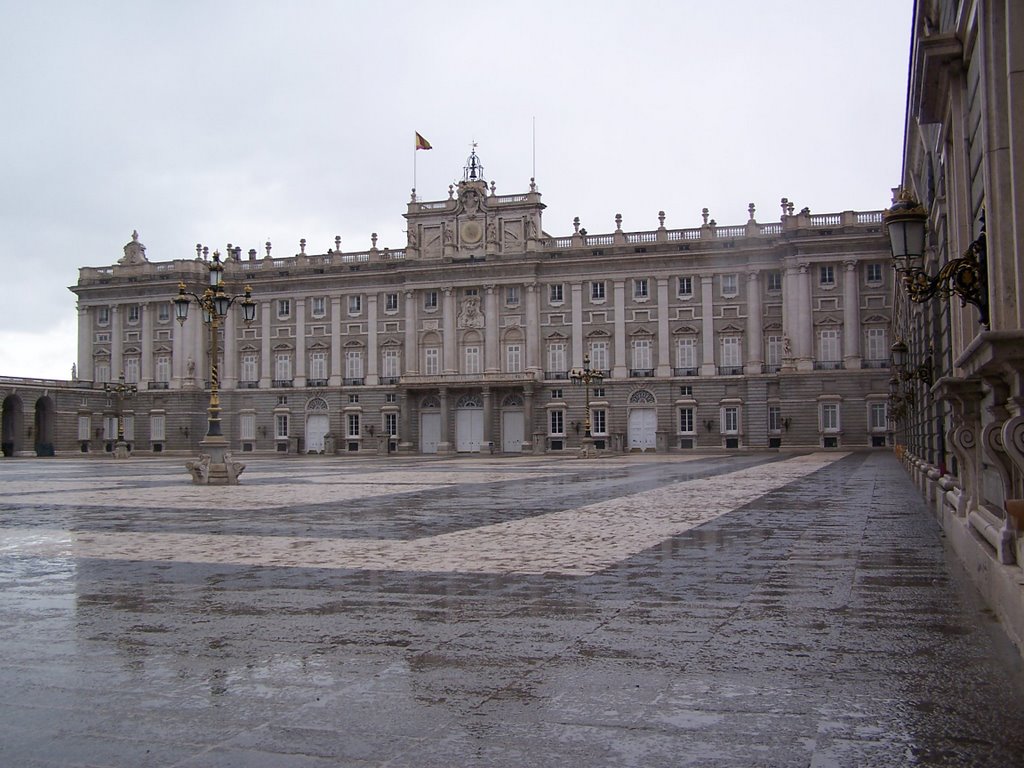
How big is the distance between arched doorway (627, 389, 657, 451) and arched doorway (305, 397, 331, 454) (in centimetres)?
2181

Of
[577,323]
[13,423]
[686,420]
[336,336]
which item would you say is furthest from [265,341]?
[686,420]

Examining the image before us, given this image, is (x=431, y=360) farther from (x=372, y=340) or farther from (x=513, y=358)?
(x=513, y=358)

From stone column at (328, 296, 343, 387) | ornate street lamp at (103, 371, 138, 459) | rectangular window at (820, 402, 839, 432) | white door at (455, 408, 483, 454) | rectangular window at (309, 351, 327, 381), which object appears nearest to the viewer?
rectangular window at (820, 402, 839, 432)

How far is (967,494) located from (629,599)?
13.2 feet

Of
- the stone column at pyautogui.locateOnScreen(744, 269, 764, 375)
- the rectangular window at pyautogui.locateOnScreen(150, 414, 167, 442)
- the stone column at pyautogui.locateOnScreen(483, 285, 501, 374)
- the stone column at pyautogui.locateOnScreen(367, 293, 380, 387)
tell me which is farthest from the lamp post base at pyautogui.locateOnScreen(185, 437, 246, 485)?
the rectangular window at pyautogui.locateOnScreen(150, 414, 167, 442)

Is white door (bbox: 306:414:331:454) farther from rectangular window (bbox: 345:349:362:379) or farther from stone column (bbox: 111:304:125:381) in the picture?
stone column (bbox: 111:304:125:381)

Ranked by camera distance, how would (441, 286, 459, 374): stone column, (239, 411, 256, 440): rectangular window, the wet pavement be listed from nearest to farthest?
the wet pavement < (441, 286, 459, 374): stone column < (239, 411, 256, 440): rectangular window

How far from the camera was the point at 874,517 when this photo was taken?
46.7 ft

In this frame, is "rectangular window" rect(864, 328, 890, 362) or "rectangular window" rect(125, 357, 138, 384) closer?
"rectangular window" rect(864, 328, 890, 362)

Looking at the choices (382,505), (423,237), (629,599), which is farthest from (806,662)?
(423,237)

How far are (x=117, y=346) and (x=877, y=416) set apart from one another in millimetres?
53657

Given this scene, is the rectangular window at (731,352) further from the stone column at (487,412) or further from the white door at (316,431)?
the white door at (316,431)

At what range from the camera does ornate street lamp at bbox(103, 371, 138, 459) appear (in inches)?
2346

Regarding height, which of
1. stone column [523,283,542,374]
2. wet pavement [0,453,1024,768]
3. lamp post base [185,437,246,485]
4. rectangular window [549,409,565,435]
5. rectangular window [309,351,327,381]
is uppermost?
stone column [523,283,542,374]
